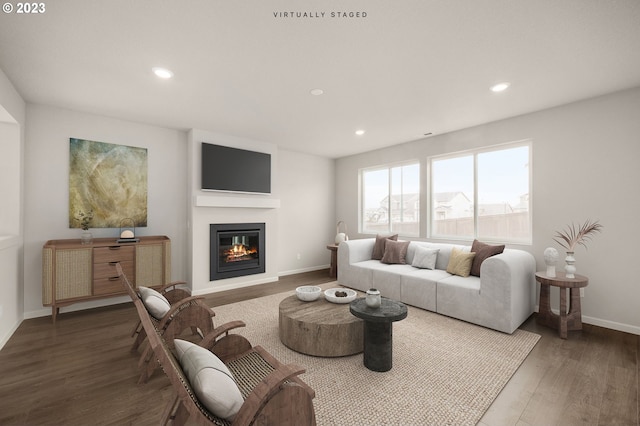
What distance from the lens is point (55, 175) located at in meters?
3.79

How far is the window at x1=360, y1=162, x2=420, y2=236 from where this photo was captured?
5.45 meters

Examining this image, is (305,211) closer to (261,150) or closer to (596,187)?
(261,150)

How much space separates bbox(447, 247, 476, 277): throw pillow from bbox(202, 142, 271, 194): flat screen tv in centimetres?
333

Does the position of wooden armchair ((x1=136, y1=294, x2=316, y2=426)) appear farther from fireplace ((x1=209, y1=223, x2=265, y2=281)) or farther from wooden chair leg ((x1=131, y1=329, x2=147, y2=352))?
fireplace ((x1=209, y1=223, x2=265, y2=281))

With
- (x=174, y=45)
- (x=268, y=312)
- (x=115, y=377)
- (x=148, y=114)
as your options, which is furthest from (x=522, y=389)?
(x=148, y=114)

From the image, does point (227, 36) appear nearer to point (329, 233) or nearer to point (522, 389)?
point (522, 389)

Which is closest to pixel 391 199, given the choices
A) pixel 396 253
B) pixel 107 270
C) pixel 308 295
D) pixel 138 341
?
pixel 396 253

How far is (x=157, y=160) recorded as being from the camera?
15.0 feet

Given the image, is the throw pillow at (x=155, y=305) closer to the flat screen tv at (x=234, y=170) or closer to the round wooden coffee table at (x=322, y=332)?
the round wooden coffee table at (x=322, y=332)

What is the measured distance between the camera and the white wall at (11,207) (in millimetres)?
2961

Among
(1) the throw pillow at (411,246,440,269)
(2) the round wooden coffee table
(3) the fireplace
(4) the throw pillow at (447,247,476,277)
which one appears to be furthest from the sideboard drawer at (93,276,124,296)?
(4) the throw pillow at (447,247,476,277)

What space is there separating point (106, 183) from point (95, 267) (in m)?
1.24

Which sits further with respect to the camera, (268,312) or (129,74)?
(268,312)

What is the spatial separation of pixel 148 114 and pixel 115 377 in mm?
3290
